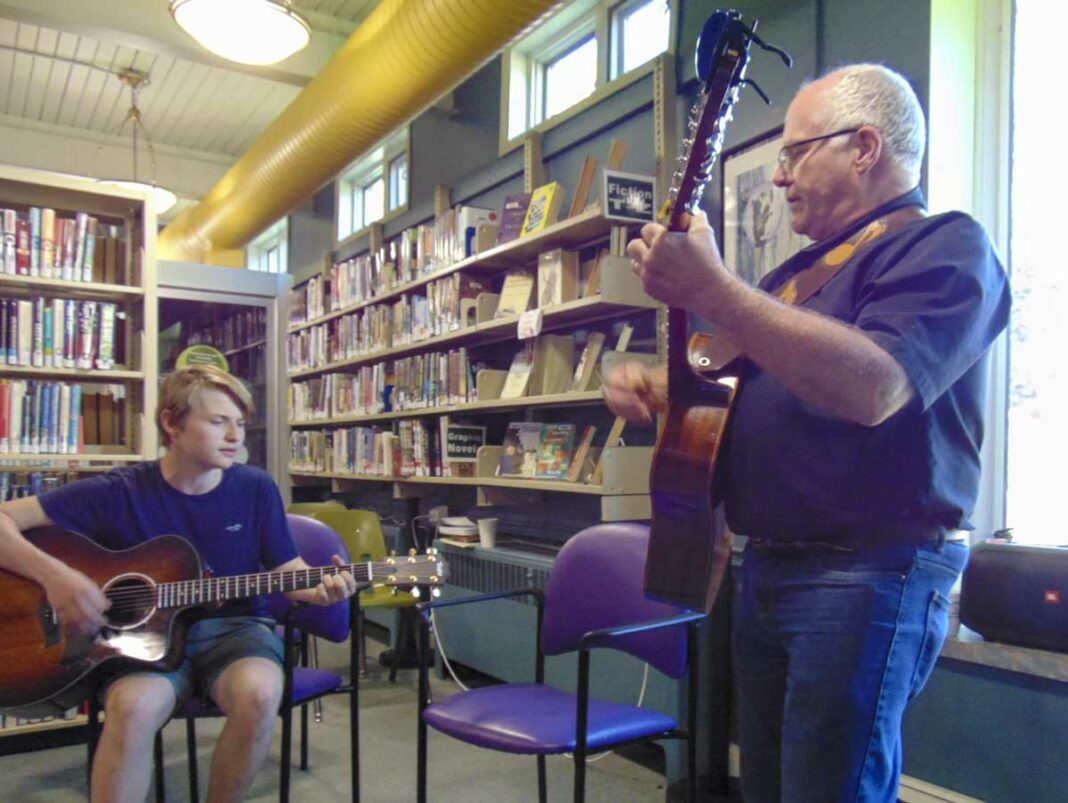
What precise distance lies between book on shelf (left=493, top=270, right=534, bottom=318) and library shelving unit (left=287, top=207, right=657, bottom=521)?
59 mm

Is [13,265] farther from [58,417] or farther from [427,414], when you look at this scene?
[427,414]

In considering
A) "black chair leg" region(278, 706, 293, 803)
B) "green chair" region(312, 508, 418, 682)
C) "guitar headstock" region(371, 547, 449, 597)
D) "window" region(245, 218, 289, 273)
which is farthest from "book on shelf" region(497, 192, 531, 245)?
"window" region(245, 218, 289, 273)

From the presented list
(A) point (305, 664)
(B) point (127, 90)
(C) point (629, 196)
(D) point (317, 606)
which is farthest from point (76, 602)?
(B) point (127, 90)

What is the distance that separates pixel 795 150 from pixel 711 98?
0.15 meters

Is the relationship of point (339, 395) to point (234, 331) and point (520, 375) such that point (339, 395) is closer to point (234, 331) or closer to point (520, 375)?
point (234, 331)

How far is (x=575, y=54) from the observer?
4.02m

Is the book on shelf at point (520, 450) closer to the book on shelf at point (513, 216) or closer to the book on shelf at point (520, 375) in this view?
the book on shelf at point (520, 375)

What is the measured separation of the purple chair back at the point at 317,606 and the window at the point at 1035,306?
188 centimetres

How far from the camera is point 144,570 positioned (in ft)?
6.72

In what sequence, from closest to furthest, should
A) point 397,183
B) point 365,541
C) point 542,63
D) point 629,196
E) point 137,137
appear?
point 629,196 → point 365,541 → point 542,63 → point 397,183 → point 137,137

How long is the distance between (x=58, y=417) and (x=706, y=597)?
113 inches

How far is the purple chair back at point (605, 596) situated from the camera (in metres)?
1.99

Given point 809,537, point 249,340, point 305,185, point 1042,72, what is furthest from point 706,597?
point 249,340

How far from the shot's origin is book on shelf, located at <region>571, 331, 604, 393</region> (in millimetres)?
3131
